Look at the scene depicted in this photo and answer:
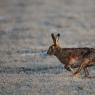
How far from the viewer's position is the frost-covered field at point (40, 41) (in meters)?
15.3

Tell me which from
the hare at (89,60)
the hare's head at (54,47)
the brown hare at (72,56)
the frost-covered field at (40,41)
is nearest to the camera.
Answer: the frost-covered field at (40,41)

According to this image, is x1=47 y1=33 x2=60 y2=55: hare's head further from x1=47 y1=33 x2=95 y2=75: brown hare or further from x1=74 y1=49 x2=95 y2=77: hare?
x1=74 y1=49 x2=95 y2=77: hare

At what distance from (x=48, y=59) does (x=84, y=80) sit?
508 centimetres

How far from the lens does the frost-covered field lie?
50.3ft

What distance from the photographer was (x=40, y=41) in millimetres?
26344

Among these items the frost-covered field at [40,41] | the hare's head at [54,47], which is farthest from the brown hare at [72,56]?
the frost-covered field at [40,41]

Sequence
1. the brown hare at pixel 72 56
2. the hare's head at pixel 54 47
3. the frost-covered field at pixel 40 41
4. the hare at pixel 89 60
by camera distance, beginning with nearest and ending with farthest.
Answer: the frost-covered field at pixel 40 41 → the hare at pixel 89 60 → the brown hare at pixel 72 56 → the hare's head at pixel 54 47

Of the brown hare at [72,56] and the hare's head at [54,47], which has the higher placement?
the hare's head at [54,47]

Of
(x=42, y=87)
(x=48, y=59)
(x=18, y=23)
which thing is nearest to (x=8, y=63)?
(x=48, y=59)

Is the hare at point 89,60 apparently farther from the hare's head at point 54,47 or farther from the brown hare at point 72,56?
the hare's head at point 54,47

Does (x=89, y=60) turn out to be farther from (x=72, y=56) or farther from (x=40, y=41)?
(x=40, y=41)

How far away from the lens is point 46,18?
36188 mm

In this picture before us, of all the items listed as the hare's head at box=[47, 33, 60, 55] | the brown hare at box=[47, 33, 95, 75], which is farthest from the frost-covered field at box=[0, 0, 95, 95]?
the hare's head at box=[47, 33, 60, 55]

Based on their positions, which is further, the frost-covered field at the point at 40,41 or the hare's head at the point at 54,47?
the hare's head at the point at 54,47
